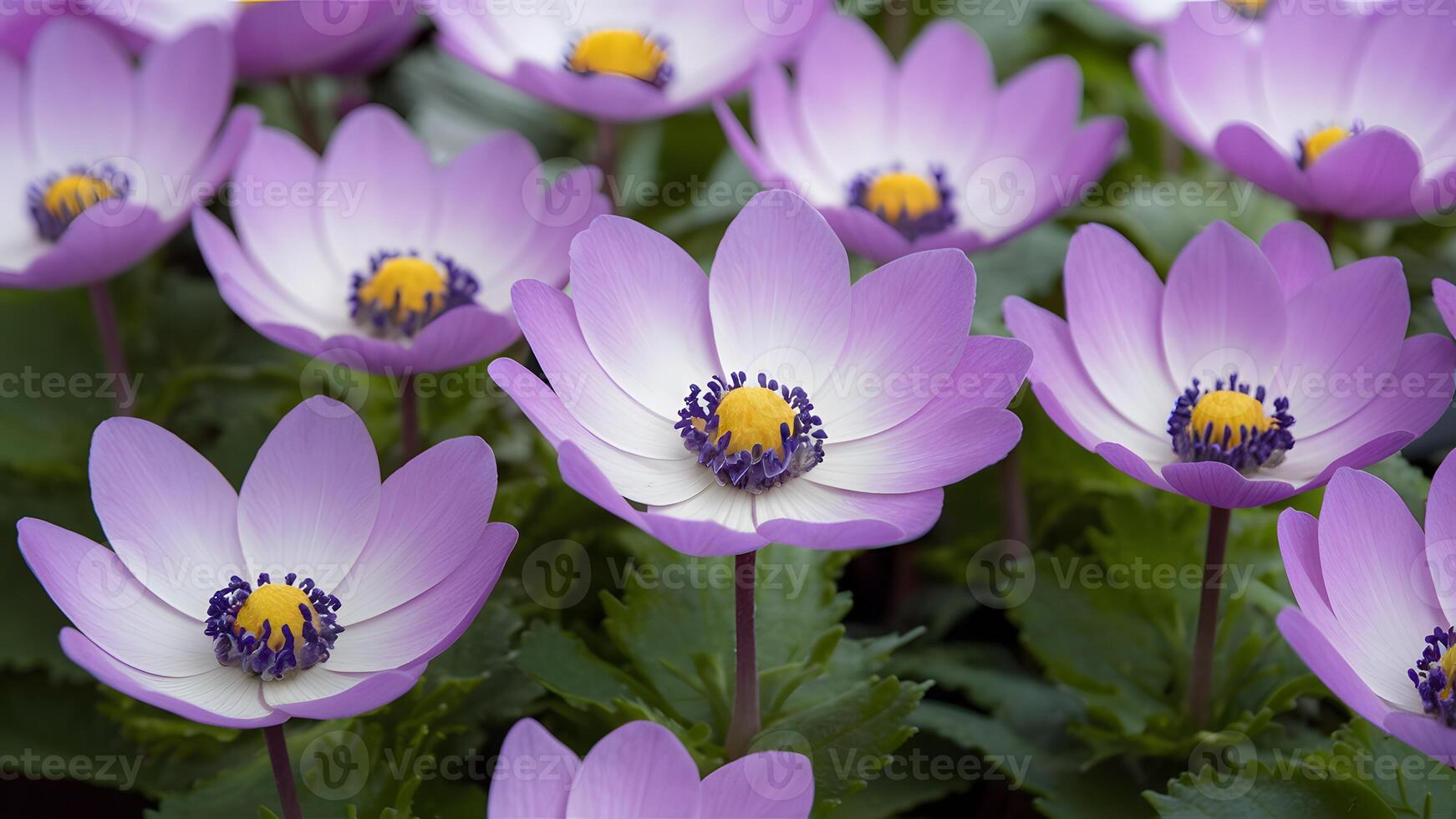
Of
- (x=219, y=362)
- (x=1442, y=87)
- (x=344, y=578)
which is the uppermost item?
(x=1442, y=87)

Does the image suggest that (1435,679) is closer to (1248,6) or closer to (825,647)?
(825,647)

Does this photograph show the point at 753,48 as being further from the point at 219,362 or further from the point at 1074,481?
the point at 219,362

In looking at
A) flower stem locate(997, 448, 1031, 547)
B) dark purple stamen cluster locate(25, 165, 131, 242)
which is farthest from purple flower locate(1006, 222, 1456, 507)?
dark purple stamen cluster locate(25, 165, 131, 242)

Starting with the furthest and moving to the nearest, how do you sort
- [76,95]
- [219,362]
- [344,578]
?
[219,362], [76,95], [344,578]

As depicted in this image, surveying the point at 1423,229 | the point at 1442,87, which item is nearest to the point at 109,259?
the point at 1442,87

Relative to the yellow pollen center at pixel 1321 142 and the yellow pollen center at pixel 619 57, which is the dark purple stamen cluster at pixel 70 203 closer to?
the yellow pollen center at pixel 619 57

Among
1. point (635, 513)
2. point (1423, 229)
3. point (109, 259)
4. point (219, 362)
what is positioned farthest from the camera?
point (1423, 229)

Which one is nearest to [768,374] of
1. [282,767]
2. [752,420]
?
[752,420]

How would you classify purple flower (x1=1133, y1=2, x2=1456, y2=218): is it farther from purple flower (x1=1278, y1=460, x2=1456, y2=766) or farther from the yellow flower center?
the yellow flower center
